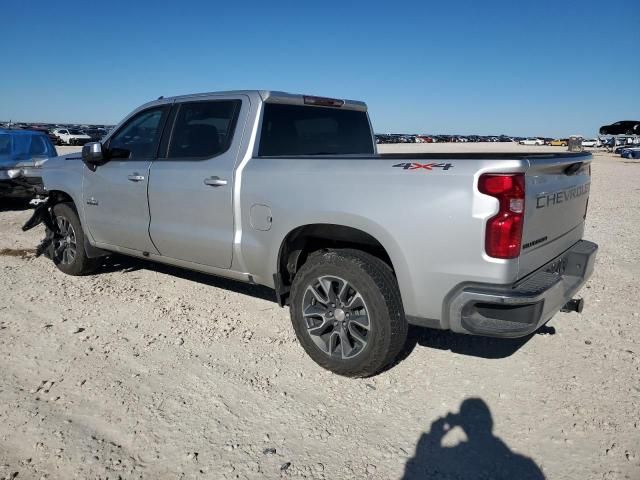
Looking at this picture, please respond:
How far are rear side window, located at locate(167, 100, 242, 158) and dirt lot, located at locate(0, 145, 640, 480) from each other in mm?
1503

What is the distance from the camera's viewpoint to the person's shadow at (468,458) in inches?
98.7

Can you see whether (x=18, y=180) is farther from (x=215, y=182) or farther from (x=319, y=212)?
(x=319, y=212)

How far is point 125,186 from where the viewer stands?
466cm

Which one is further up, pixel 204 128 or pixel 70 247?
pixel 204 128

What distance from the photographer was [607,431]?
2.82 meters

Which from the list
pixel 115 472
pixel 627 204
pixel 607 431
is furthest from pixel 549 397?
pixel 627 204

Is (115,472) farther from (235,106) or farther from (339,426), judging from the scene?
(235,106)

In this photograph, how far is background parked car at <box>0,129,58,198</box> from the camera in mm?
9602

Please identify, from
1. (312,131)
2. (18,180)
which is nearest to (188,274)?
(312,131)

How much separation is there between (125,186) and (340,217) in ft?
8.11

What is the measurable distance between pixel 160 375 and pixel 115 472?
1.00 m

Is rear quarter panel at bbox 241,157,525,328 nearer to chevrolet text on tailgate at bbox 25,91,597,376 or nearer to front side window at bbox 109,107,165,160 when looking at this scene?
chevrolet text on tailgate at bbox 25,91,597,376

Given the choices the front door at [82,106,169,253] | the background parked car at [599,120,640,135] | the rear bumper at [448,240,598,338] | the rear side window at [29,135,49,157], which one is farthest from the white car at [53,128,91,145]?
the background parked car at [599,120,640,135]

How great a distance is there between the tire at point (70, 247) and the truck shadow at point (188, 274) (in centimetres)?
29
